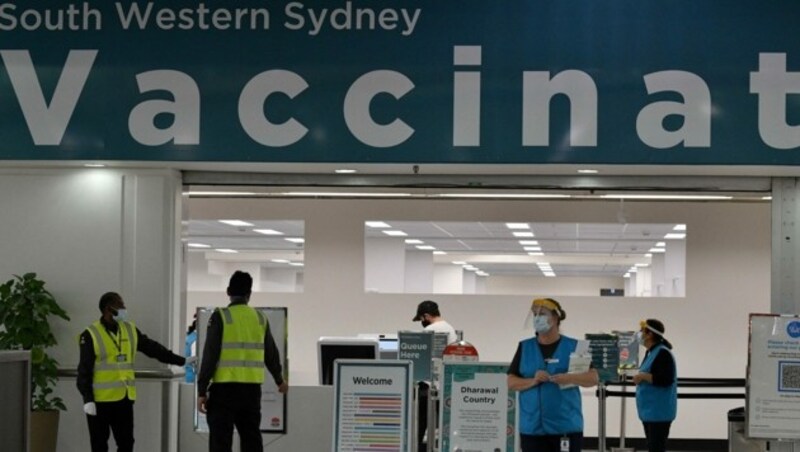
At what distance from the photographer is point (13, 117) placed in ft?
32.1

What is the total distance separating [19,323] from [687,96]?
5.26 meters

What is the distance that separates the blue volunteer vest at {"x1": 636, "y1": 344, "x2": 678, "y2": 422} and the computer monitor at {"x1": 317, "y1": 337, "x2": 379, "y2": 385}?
2.32m

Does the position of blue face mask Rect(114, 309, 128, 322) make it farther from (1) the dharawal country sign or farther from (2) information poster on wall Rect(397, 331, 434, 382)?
(2) information poster on wall Rect(397, 331, 434, 382)

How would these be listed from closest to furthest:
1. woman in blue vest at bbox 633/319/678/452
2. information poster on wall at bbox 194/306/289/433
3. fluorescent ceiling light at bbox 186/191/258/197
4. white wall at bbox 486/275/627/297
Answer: information poster on wall at bbox 194/306/289/433
woman in blue vest at bbox 633/319/678/452
fluorescent ceiling light at bbox 186/191/258/197
white wall at bbox 486/275/627/297

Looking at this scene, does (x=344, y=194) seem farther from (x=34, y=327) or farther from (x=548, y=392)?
(x=548, y=392)

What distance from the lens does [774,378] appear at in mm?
8859

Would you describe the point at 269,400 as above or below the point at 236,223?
below

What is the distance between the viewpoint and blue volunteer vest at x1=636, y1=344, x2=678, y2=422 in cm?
1027

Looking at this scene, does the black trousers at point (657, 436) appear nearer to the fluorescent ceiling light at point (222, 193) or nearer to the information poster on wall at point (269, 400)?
the information poster on wall at point (269, 400)

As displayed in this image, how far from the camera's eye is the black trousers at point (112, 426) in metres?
9.43

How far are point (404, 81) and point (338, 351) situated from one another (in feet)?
9.35

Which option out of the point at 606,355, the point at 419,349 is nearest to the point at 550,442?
the point at 419,349

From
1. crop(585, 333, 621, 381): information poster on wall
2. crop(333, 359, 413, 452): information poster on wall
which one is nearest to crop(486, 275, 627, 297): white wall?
crop(585, 333, 621, 381): information poster on wall

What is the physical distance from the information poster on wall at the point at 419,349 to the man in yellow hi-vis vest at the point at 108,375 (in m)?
2.36
